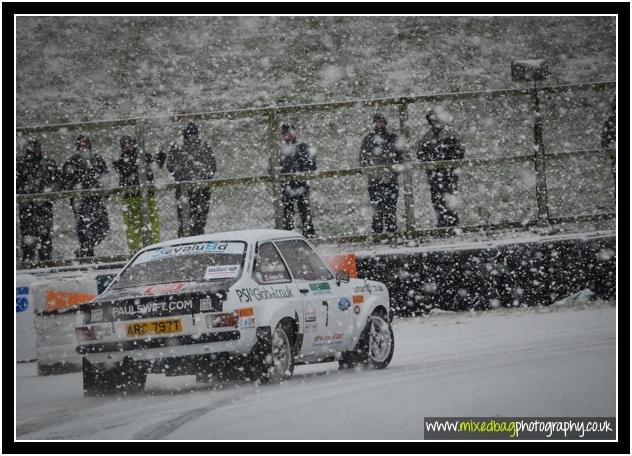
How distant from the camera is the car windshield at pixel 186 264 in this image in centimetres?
896

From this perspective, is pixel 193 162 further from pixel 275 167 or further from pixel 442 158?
pixel 442 158

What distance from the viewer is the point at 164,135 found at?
74.6 ft

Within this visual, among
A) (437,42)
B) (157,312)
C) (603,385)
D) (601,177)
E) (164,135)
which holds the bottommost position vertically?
(603,385)

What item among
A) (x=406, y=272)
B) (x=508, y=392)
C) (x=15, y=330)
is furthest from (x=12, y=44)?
(x=508, y=392)

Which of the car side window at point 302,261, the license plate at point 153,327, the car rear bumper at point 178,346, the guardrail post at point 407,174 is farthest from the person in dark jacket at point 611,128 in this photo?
the license plate at point 153,327

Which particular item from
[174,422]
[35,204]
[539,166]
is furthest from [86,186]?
[174,422]

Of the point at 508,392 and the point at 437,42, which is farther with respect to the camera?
the point at 437,42

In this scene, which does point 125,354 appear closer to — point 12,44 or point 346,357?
point 346,357

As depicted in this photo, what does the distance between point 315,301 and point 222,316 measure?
119 centimetres

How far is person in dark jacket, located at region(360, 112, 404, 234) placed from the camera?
13.4 m

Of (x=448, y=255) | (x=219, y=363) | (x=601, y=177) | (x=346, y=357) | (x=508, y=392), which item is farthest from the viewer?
(x=601, y=177)

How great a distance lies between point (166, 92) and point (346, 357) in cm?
1512

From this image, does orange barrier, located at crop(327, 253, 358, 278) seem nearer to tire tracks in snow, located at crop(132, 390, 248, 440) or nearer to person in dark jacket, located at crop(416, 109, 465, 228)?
person in dark jacket, located at crop(416, 109, 465, 228)

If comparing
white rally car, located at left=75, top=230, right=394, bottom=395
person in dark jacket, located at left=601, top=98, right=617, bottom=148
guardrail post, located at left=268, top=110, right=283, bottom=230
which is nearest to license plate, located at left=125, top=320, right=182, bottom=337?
white rally car, located at left=75, top=230, right=394, bottom=395
